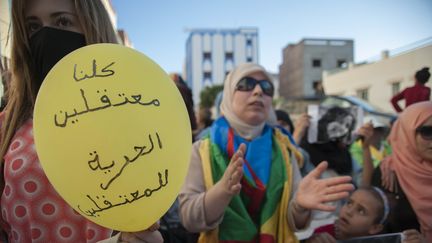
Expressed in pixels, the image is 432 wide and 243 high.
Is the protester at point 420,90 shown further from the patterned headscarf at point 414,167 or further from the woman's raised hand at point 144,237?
the woman's raised hand at point 144,237

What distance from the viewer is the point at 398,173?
77.2 inches

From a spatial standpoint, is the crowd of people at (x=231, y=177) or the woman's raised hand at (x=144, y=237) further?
the crowd of people at (x=231, y=177)

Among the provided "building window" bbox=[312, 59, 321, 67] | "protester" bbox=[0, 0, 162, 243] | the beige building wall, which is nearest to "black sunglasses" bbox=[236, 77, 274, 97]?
"protester" bbox=[0, 0, 162, 243]

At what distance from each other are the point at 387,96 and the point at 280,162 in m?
16.7

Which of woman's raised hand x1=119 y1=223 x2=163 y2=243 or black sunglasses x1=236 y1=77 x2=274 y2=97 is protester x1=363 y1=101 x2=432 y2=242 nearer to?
black sunglasses x1=236 y1=77 x2=274 y2=97

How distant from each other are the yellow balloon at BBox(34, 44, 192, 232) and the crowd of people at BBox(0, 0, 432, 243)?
0.13 metres

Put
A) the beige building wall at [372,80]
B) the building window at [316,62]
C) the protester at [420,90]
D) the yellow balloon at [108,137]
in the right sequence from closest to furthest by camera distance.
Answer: the yellow balloon at [108,137] < the protester at [420,90] < the beige building wall at [372,80] < the building window at [316,62]

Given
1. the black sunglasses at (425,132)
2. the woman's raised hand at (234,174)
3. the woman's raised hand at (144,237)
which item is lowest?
the woman's raised hand at (144,237)

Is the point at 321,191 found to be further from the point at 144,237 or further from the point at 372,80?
the point at 372,80

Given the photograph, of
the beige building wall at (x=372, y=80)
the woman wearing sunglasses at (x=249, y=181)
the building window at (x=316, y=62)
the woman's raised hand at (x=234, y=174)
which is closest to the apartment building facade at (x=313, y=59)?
the building window at (x=316, y=62)

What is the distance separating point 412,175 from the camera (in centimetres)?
186

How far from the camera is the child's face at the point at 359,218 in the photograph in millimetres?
1818

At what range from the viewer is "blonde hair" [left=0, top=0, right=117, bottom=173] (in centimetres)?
110

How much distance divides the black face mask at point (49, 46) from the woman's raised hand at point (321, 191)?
1.16 meters
